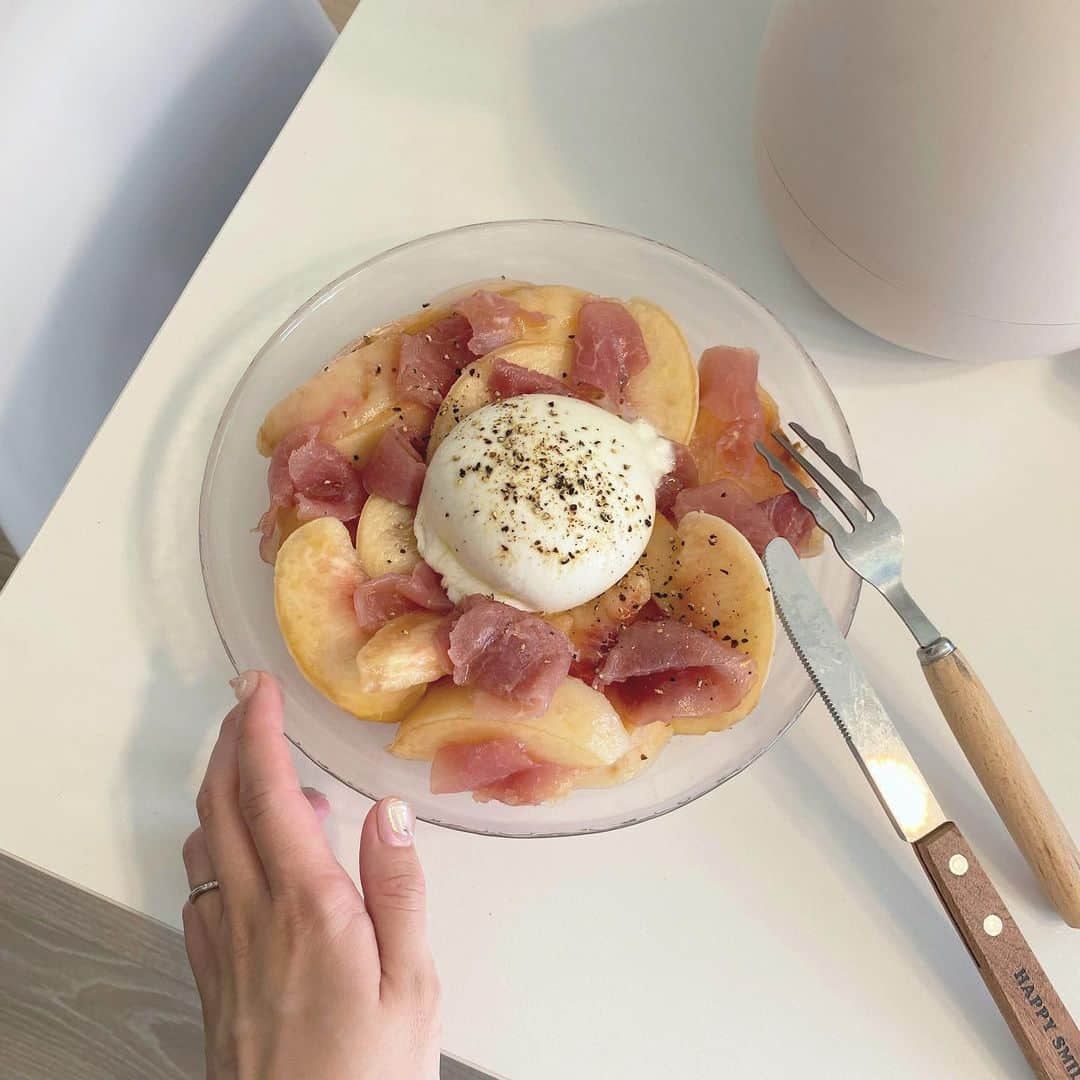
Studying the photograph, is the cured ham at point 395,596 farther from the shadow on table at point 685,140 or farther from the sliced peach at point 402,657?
the shadow on table at point 685,140

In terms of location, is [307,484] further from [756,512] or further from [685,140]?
[685,140]

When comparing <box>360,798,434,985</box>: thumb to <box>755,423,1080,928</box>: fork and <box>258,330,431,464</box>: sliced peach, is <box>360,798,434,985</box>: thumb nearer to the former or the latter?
<box>258,330,431,464</box>: sliced peach

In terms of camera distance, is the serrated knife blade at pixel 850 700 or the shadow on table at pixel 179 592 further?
the shadow on table at pixel 179 592

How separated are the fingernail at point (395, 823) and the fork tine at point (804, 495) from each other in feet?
1.44

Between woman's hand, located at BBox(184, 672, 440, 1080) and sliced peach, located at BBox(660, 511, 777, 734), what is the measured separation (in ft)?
0.93

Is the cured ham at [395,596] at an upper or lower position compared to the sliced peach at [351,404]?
lower

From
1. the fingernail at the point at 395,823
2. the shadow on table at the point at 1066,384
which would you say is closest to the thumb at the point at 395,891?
the fingernail at the point at 395,823

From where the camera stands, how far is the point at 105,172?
40.8 inches

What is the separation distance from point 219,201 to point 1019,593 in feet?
3.56

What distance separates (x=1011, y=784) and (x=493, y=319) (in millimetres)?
607

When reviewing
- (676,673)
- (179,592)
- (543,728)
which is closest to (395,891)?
(543,728)

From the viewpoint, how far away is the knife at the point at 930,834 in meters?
0.75

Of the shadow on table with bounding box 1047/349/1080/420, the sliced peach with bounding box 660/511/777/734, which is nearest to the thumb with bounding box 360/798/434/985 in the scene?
the sliced peach with bounding box 660/511/777/734

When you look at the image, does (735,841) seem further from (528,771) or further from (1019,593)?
(1019,593)
